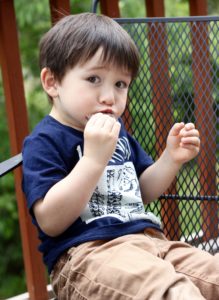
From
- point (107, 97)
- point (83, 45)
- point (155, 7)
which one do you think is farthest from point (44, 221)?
point (155, 7)

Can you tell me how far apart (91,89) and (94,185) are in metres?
0.25

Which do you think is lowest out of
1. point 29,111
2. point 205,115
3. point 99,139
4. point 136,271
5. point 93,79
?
point 29,111

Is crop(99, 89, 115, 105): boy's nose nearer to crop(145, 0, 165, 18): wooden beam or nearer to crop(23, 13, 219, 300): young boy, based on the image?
crop(23, 13, 219, 300): young boy

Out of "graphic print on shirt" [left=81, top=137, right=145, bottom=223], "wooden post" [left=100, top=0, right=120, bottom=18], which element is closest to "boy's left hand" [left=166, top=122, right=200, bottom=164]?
"graphic print on shirt" [left=81, top=137, right=145, bottom=223]

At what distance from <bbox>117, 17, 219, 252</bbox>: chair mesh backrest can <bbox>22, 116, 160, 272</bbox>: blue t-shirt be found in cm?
31

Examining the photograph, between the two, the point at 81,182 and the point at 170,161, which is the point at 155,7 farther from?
the point at 81,182

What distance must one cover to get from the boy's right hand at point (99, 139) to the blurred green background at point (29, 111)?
91.0 inches

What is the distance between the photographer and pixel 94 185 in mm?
1688

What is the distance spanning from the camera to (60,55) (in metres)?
1.81

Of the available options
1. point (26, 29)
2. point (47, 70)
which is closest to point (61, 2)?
point (47, 70)

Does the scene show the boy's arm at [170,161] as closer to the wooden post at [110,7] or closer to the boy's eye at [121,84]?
the boy's eye at [121,84]

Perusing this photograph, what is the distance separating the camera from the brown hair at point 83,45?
1.78 metres

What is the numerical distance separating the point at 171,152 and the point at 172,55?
1.76 ft

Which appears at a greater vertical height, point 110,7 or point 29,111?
point 110,7
